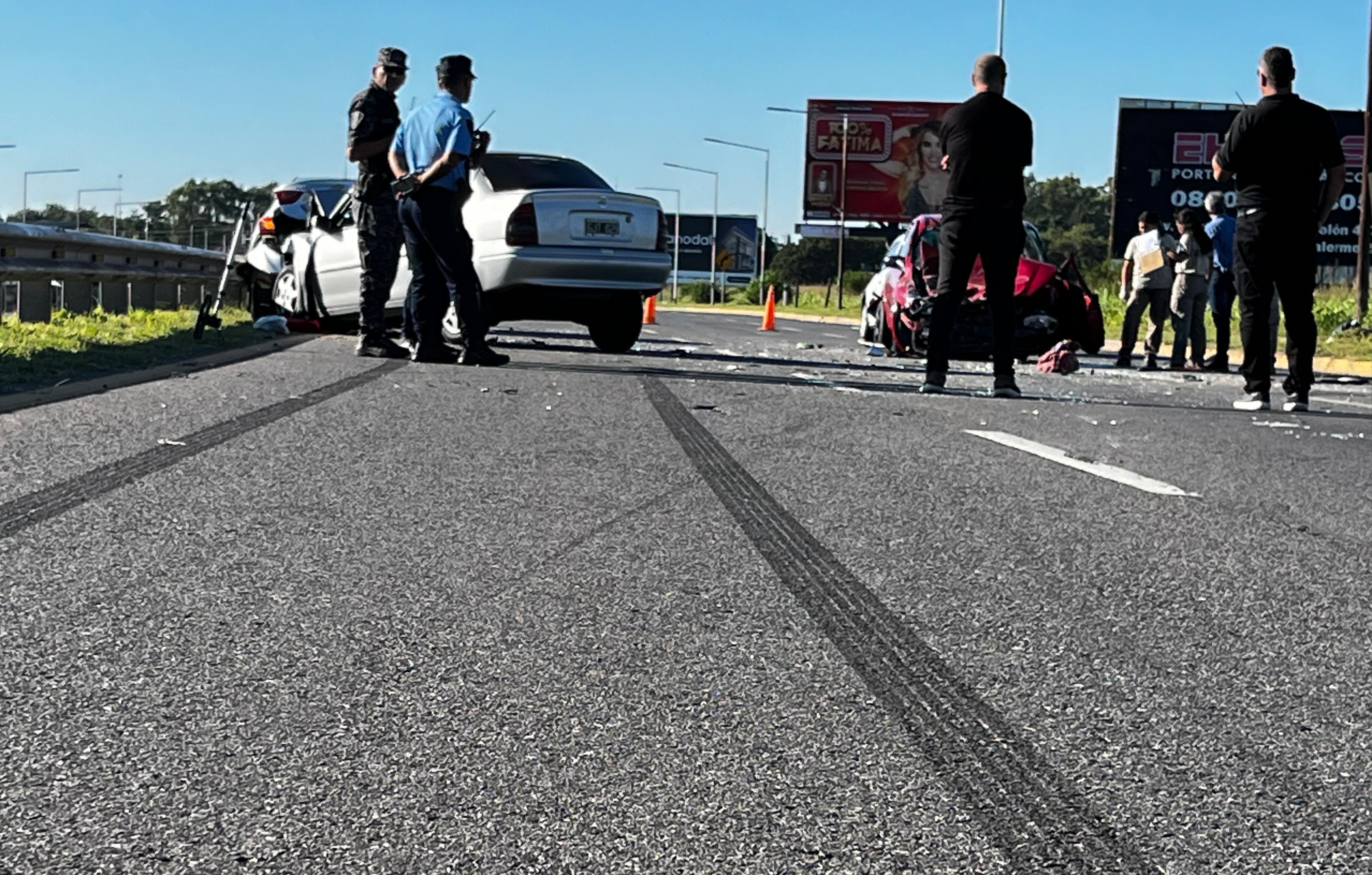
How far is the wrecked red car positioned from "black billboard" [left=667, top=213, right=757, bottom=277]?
98.8m

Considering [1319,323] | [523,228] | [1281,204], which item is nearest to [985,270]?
[1281,204]

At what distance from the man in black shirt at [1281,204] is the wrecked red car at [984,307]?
4.76 meters

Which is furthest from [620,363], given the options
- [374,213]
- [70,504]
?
[70,504]

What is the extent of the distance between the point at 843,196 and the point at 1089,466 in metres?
60.4

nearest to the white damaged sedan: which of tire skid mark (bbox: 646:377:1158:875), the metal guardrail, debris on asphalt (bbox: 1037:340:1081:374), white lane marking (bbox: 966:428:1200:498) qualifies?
the metal guardrail

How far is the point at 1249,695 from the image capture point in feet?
11.6

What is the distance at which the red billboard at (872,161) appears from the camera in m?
69.6

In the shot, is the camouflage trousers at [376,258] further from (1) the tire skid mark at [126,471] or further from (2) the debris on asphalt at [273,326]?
(2) the debris on asphalt at [273,326]

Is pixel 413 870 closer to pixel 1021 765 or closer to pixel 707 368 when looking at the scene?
pixel 1021 765

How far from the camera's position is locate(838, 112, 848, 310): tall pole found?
65.5 metres

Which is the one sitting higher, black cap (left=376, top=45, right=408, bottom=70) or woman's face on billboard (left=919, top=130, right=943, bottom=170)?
woman's face on billboard (left=919, top=130, right=943, bottom=170)

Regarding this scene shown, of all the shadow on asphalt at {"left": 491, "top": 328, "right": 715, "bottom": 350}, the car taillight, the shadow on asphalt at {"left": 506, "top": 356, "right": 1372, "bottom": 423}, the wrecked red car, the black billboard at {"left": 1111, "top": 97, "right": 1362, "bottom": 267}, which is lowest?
the shadow on asphalt at {"left": 491, "top": 328, "right": 715, "bottom": 350}

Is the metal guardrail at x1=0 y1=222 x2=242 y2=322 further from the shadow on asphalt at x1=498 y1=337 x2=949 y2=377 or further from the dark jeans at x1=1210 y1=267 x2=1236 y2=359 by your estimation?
the dark jeans at x1=1210 y1=267 x2=1236 y2=359

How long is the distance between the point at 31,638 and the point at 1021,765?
2019mm
